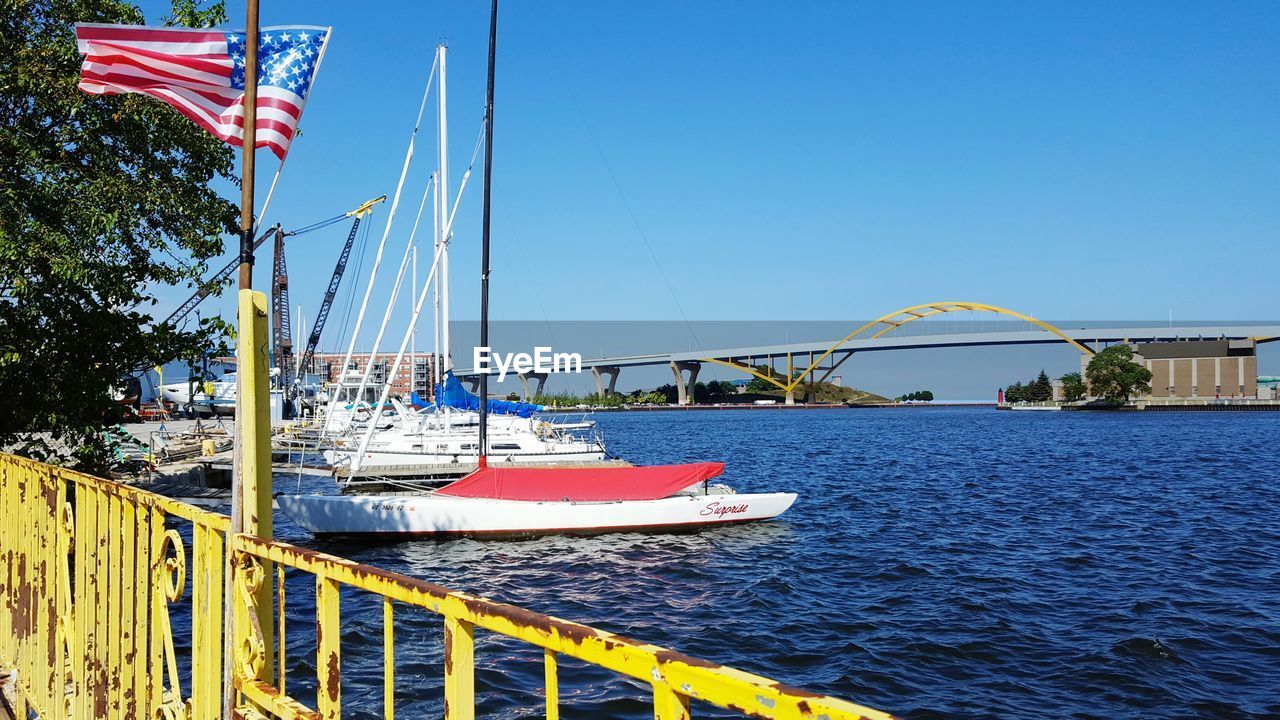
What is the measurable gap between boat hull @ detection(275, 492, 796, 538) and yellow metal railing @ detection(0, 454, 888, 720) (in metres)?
14.3

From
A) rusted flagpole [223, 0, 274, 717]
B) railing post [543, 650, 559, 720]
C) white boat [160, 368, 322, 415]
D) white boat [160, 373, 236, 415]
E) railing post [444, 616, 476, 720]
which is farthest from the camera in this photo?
white boat [160, 373, 236, 415]

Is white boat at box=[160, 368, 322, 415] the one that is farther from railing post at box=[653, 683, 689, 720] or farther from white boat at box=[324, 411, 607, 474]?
railing post at box=[653, 683, 689, 720]

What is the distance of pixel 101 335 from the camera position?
1302 cm

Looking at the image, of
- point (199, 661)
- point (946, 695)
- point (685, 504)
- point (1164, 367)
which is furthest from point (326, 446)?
point (1164, 367)

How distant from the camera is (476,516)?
21547 millimetres

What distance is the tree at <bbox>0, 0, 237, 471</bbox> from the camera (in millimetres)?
11469

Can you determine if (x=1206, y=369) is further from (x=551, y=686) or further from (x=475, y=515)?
(x=551, y=686)

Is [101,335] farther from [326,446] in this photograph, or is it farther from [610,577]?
[326,446]

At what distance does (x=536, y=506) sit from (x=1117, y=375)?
147403 mm

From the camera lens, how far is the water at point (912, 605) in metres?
10.9

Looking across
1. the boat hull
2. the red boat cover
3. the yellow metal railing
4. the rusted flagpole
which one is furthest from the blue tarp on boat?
the rusted flagpole

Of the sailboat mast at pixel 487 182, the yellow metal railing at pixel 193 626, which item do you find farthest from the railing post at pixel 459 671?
the sailboat mast at pixel 487 182

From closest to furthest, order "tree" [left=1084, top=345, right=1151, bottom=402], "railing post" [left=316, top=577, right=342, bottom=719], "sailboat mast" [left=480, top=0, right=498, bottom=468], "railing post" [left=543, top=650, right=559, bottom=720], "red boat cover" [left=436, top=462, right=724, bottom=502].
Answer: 1. "railing post" [left=543, top=650, right=559, bottom=720]
2. "railing post" [left=316, top=577, right=342, bottom=719]
3. "red boat cover" [left=436, top=462, right=724, bottom=502]
4. "sailboat mast" [left=480, top=0, right=498, bottom=468]
5. "tree" [left=1084, top=345, right=1151, bottom=402]

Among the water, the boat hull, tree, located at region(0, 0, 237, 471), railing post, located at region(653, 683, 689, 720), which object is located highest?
tree, located at region(0, 0, 237, 471)
